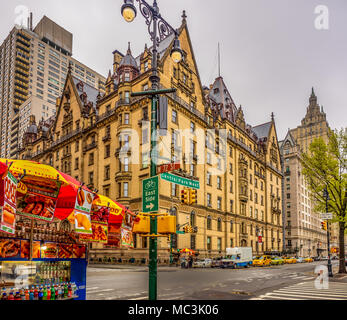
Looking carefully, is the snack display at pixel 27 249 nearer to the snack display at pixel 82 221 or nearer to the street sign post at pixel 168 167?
the snack display at pixel 82 221

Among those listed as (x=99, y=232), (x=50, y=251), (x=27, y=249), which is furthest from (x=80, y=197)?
(x=99, y=232)

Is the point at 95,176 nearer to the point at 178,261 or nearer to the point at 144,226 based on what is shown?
the point at 178,261

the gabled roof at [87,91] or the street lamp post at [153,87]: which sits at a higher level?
the gabled roof at [87,91]

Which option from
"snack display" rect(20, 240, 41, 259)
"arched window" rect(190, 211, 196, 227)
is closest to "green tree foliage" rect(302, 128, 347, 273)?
"arched window" rect(190, 211, 196, 227)

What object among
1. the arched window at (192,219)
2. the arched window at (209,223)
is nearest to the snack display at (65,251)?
the arched window at (192,219)

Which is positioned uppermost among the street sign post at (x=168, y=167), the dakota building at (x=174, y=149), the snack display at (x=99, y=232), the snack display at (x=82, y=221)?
the dakota building at (x=174, y=149)

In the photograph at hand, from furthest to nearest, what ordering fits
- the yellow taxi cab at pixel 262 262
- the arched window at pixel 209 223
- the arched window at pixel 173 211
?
the arched window at pixel 209 223 < the yellow taxi cab at pixel 262 262 < the arched window at pixel 173 211

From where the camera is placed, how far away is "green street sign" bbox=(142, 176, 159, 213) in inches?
346

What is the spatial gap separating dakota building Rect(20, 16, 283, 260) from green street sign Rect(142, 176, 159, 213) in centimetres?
2415

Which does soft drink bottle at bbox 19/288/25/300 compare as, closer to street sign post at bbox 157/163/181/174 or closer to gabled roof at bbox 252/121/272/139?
street sign post at bbox 157/163/181/174

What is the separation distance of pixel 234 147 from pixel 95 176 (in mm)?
26434

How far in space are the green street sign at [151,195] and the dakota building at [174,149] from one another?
2415 cm

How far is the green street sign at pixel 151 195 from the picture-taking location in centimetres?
880

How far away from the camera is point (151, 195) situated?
8961 mm
